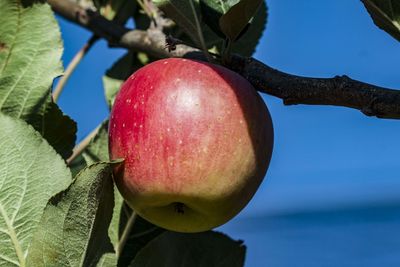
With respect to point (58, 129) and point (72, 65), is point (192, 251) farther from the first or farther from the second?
point (72, 65)

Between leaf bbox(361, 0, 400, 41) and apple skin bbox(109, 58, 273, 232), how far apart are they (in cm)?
12

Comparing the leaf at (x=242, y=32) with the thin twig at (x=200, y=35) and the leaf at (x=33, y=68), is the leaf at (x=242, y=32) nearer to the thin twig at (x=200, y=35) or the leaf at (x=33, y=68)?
the thin twig at (x=200, y=35)

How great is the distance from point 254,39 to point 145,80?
0.44 meters

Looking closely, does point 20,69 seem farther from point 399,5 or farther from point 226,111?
point 399,5

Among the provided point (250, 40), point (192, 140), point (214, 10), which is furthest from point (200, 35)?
point (250, 40)

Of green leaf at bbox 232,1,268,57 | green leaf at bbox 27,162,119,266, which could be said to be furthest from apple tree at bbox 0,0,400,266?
green leaf at bbox 232,1,268,57

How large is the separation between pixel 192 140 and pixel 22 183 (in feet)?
0.47

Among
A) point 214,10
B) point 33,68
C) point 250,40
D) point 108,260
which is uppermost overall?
point 250,40

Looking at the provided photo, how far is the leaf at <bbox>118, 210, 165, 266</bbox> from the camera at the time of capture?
30.6 inches

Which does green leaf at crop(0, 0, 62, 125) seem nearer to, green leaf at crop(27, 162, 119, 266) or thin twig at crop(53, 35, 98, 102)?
green leaf at crop(27, 162, 119, 266)

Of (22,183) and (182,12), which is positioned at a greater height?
(182,12)

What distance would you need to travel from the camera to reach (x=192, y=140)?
597mm

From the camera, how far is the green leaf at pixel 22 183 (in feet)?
2.08

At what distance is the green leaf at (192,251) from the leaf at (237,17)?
195 millimetres
